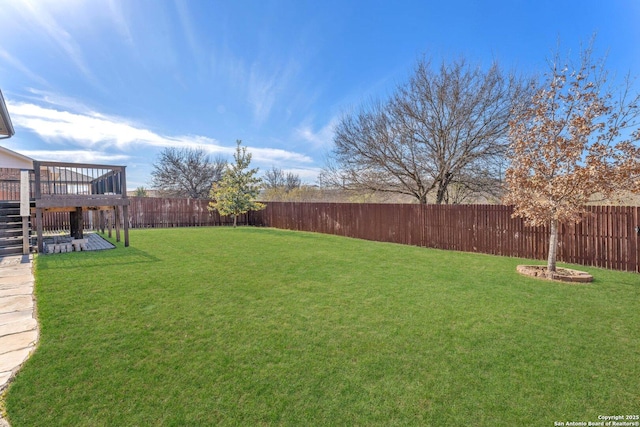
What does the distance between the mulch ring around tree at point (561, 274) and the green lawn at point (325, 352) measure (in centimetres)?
28

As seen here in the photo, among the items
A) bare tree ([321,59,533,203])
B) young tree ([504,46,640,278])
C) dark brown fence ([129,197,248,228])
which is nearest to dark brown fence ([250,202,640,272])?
young tree ([504,46,640,278])

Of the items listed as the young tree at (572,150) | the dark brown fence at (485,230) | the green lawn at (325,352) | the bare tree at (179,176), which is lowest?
the green lawn at (325,352)

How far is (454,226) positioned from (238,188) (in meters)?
10.7

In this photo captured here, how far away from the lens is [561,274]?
525 centimetres

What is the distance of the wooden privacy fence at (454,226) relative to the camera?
6051 millimetres

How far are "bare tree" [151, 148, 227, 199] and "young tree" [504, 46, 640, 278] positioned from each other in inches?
949

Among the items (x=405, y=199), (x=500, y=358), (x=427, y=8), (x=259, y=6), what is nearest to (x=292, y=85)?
(x=259, y=6)

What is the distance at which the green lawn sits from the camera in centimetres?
191

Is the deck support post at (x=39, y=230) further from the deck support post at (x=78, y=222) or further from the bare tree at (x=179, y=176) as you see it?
the bare tree at (x=179, y=176)

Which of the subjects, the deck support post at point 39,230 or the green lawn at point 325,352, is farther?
the deck support post at point 39,230

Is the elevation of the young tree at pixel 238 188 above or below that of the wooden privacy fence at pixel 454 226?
above

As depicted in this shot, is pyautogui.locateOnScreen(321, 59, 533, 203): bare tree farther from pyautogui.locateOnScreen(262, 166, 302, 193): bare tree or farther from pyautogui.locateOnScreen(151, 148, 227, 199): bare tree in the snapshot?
pyautogui.locateOnScreen(262, 166, 302, 193): bare tree

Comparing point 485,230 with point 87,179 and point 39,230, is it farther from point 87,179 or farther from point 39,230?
point 87,179

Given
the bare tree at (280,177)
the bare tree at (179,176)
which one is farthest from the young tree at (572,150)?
the bare tree at (280,177)
